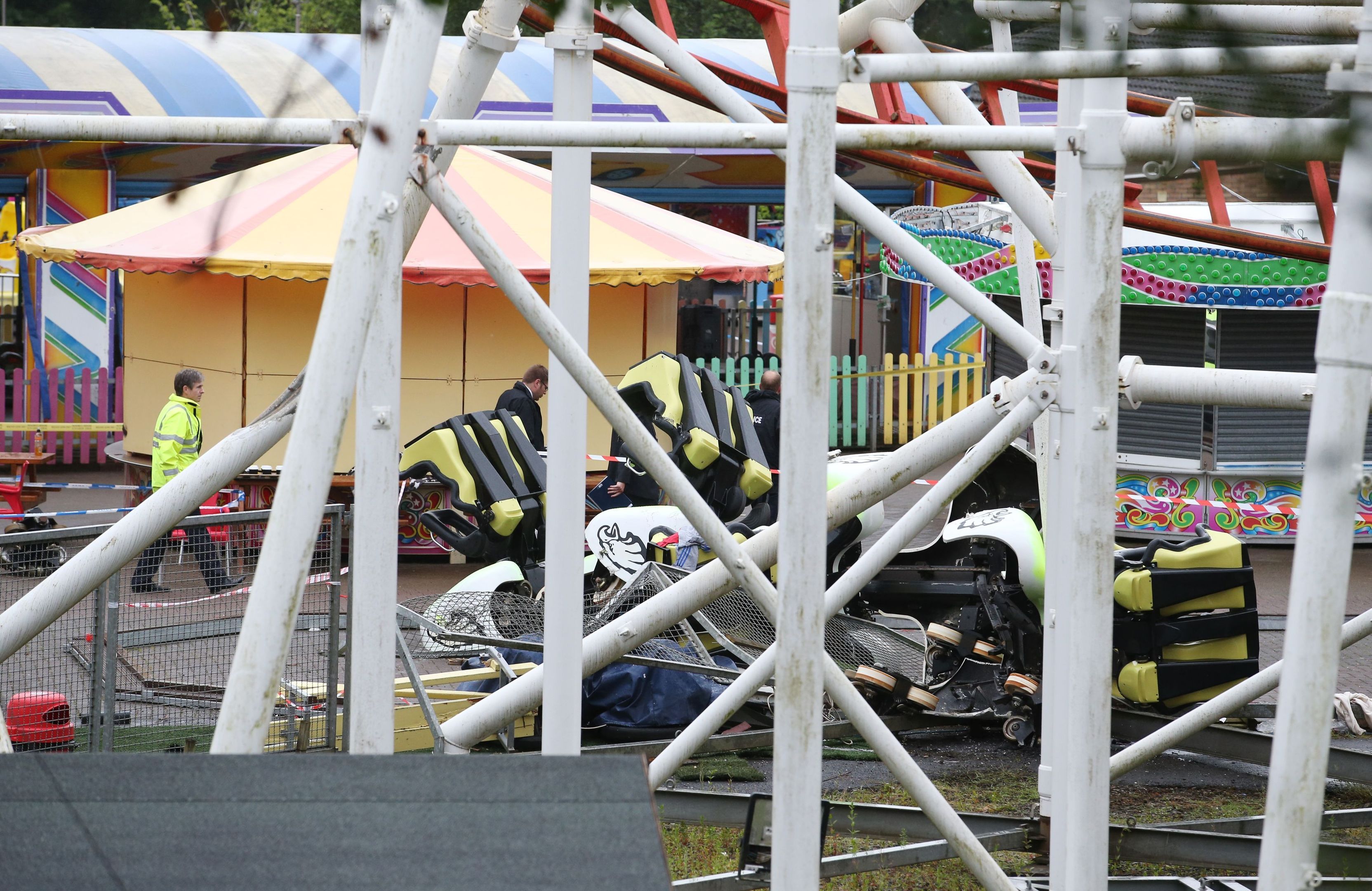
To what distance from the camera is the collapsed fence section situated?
242 inches

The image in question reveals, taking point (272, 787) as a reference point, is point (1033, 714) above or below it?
below

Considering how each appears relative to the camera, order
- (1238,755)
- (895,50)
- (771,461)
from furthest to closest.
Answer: (771,461) → (1238,755) → (895,50)

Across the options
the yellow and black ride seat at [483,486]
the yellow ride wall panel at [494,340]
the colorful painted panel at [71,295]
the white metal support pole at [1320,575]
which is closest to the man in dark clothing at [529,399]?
→ the yellow ride wall panel at [494,340]

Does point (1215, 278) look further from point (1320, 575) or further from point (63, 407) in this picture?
point (63, 407)

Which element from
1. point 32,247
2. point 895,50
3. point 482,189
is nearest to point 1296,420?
point 482,189

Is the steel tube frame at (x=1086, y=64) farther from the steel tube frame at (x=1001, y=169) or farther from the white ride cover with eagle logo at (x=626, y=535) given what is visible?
the white ride cover with eagle logo at (x=626, y=535)

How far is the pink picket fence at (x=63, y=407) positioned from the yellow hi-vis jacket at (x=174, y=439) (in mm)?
5429

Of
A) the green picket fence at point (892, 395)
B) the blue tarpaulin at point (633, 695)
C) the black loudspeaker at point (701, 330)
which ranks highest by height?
the black loudspeaker at point (701, 330)

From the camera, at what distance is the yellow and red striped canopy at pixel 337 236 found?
42.4 ft

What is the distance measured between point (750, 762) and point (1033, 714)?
58.9 inches

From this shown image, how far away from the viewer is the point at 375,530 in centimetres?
362

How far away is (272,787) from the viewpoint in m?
2.41

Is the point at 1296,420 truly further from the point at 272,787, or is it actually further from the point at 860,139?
the point at 272,787

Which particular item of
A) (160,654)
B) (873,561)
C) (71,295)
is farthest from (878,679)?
(71,295)
